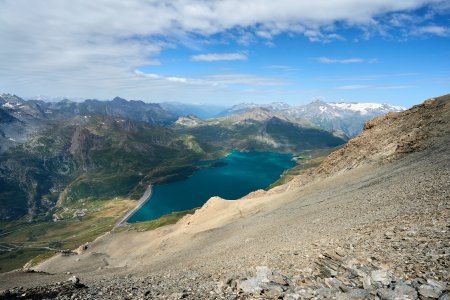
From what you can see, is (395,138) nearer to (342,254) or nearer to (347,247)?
(347,247)

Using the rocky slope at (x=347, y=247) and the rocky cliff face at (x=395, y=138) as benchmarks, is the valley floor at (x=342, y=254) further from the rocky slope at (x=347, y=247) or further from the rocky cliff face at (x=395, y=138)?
the rocky cliff face at (x=395, y=138)

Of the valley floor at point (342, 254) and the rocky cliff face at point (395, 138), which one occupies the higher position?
the rocky cliff face at point (395, 138)

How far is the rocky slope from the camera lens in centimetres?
1917

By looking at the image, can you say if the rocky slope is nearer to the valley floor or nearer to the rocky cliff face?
the valley floor

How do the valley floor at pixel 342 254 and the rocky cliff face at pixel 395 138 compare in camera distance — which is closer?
the valley floor at pixel 342 254

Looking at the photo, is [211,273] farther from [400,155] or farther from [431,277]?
[400,155]

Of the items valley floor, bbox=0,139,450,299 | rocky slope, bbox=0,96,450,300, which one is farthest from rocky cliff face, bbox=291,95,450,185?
valley floor, bbox=0,139,450,299

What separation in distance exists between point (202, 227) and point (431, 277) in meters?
76.2

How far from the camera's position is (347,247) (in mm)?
26578

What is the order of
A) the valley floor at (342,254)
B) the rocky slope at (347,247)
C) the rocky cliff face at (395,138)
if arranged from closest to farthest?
the valley floor at (342,254) → the rocky slope at (347,247) → the rocky cliff face at (395,138)

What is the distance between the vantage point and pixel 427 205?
31.6m

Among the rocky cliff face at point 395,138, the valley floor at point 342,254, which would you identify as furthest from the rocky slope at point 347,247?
the rocky cliff face at point 395,138

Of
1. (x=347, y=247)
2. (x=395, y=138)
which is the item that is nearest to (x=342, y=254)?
(x=347, y=247)

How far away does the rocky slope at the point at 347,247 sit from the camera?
62.9 feet
